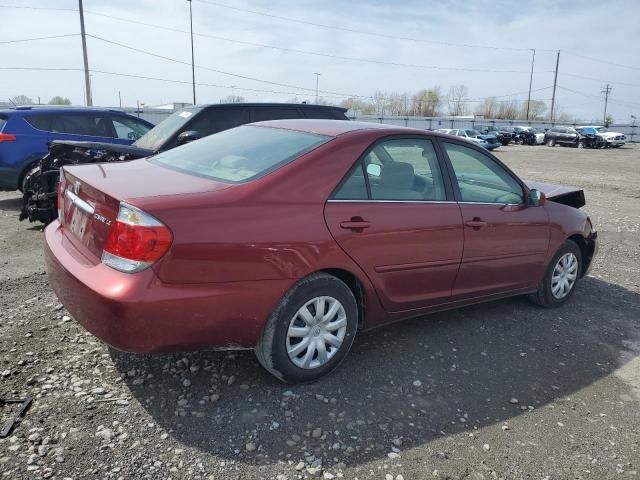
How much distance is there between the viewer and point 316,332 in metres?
3.20

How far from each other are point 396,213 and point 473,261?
2.95ft

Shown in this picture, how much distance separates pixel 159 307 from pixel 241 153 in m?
1.32

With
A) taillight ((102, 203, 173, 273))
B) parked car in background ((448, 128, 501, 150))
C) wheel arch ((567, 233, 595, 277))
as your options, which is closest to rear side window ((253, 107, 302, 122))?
wheel arch ((567, 233, 595, 277))

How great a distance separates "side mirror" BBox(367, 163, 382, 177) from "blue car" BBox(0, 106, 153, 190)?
5.94 m

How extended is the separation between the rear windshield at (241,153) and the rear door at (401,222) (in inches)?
15.7

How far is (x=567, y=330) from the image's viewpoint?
14.5ft

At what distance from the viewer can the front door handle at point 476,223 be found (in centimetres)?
385

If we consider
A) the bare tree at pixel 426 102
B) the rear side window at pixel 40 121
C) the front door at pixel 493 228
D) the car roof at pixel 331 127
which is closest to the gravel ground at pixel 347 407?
the front door at pixel 493 228

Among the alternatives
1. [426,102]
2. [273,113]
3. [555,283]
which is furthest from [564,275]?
[426,102]

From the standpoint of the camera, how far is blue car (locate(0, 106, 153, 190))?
790 cm

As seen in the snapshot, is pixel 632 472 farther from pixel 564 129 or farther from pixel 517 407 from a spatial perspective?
pixel 564 129

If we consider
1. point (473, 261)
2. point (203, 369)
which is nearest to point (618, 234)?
point (473, 261)

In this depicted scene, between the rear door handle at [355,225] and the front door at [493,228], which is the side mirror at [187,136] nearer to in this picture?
the front door at [493,228]

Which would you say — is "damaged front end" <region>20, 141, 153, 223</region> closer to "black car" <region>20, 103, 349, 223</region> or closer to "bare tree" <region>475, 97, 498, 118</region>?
"black car" <region>20, 103, 349, 223</region>
